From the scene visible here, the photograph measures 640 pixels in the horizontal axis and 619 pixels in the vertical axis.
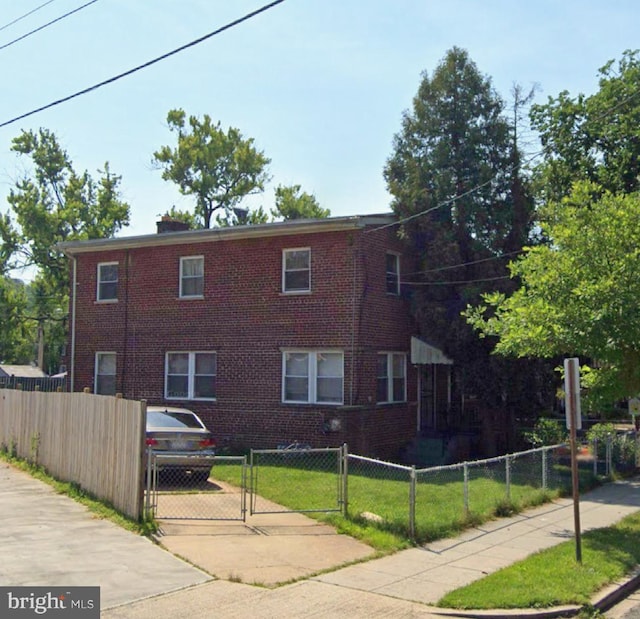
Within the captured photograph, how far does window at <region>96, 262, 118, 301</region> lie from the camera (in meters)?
22.4

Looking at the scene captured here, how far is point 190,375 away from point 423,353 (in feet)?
20.5

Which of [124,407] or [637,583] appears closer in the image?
[637,583]

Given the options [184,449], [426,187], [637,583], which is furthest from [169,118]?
[637,583]

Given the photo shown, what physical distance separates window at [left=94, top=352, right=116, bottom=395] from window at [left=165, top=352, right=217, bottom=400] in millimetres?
2146

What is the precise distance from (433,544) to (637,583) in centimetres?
252

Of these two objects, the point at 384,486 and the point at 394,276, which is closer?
the point at 384,486

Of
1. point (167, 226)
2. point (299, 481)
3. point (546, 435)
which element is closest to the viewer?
point (299, 481)

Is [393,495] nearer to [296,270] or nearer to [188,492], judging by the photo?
[188,492]

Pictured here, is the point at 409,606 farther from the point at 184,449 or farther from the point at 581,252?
the point at 184,449

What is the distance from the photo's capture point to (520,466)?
14.4 meters

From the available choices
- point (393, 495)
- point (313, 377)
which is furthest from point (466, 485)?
point (313, 377)

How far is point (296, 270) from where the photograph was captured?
19266 millimetres

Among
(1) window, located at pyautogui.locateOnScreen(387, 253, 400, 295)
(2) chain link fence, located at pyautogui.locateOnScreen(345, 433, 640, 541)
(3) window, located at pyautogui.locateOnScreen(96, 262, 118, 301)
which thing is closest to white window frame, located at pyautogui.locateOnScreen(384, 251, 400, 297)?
(1) window, located at pyautogui.locateOnScreen(387, 253, 400, 295)

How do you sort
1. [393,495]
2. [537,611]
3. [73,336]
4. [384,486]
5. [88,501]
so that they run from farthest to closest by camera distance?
[73,336] → [384,486] → [393,495] → [88,501] → [537,611]
